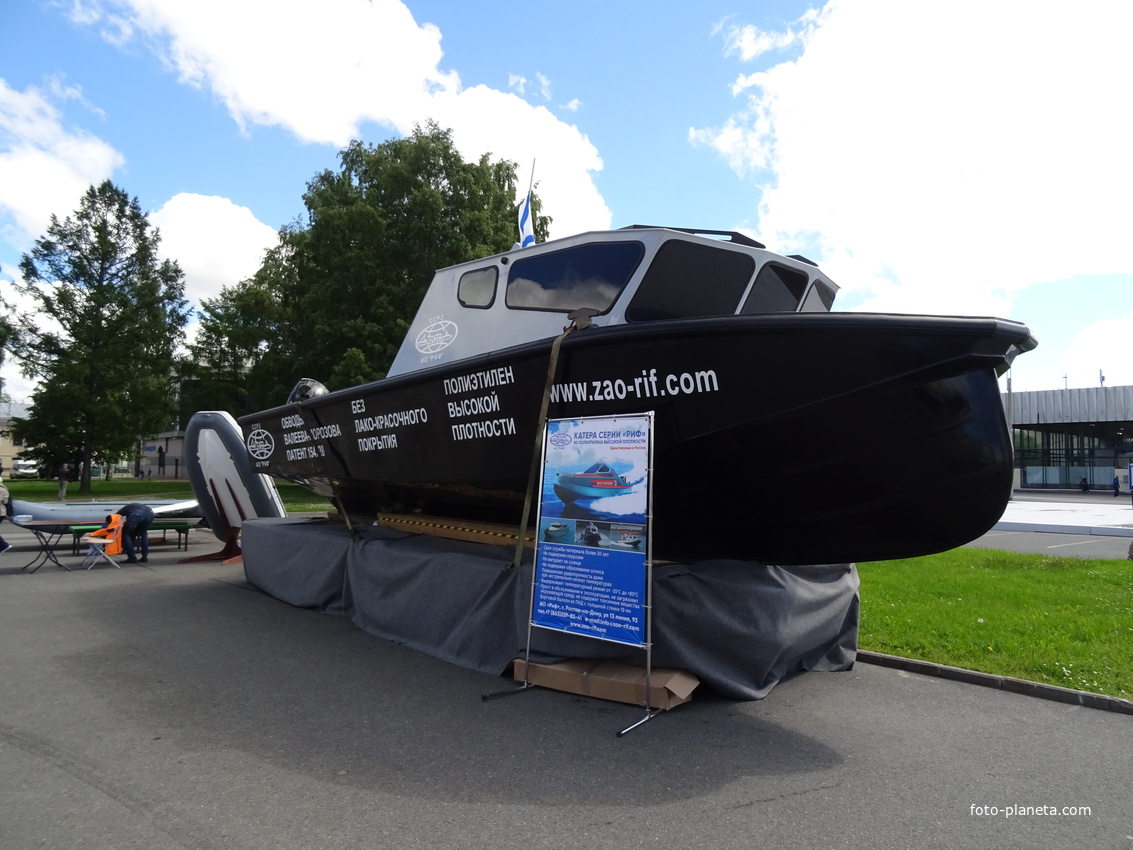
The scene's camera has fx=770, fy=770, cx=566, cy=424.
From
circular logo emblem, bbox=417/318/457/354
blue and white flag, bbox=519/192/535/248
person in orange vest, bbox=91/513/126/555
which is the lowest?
person in orange vest, bbox=91/513/126/555

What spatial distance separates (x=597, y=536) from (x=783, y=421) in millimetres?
1148

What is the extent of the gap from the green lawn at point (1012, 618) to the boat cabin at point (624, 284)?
256cm

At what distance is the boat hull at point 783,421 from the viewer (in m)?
3.61

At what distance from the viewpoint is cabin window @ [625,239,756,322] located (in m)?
4.65

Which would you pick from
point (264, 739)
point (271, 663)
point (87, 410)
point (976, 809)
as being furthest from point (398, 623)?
point (87, 410)

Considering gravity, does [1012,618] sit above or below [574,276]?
below

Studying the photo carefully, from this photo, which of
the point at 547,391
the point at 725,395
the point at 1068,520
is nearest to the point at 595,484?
the point at 547,391

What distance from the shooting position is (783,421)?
3.86 meters

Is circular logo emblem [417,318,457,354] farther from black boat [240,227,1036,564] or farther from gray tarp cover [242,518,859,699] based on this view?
gray tarp cover [242,518,859,699]

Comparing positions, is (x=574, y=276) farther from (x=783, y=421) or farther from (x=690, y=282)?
(x=783, y=421)

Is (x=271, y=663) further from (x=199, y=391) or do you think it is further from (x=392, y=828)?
(x=199, y=391)

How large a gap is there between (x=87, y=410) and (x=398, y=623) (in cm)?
2622

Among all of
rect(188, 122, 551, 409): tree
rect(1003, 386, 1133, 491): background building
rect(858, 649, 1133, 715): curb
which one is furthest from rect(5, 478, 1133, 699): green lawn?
rect(1003, 386, 1133, 491): background building

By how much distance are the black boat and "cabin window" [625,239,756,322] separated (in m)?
0.01
